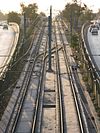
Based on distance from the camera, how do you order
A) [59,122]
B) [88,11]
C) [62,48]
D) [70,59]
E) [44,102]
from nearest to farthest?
[59,122], [44,102], [70,59], [62,48], [88,11]

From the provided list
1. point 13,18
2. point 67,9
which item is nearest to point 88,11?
point 67,9

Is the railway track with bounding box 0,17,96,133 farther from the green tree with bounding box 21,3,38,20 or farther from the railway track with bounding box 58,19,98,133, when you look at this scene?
the green tree with bounding box 21,3,38,20

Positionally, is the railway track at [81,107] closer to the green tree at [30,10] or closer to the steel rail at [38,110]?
the steel rail at [38,110]

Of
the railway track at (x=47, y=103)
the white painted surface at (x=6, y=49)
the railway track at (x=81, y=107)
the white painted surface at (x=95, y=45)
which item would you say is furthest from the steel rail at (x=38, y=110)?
the white painted surface at (x=95, y=45)

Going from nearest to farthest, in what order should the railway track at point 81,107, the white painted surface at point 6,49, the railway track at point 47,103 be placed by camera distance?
1. the railway track at point 81,107
2. the railway track at point 47,103
3. the white painted surface at point 6,49

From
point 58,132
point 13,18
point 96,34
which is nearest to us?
point 58,132

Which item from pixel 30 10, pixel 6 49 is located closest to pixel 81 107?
pixel 6 49

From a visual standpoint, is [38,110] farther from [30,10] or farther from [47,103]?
[30,10]

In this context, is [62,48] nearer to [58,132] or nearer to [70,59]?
[70,59]
